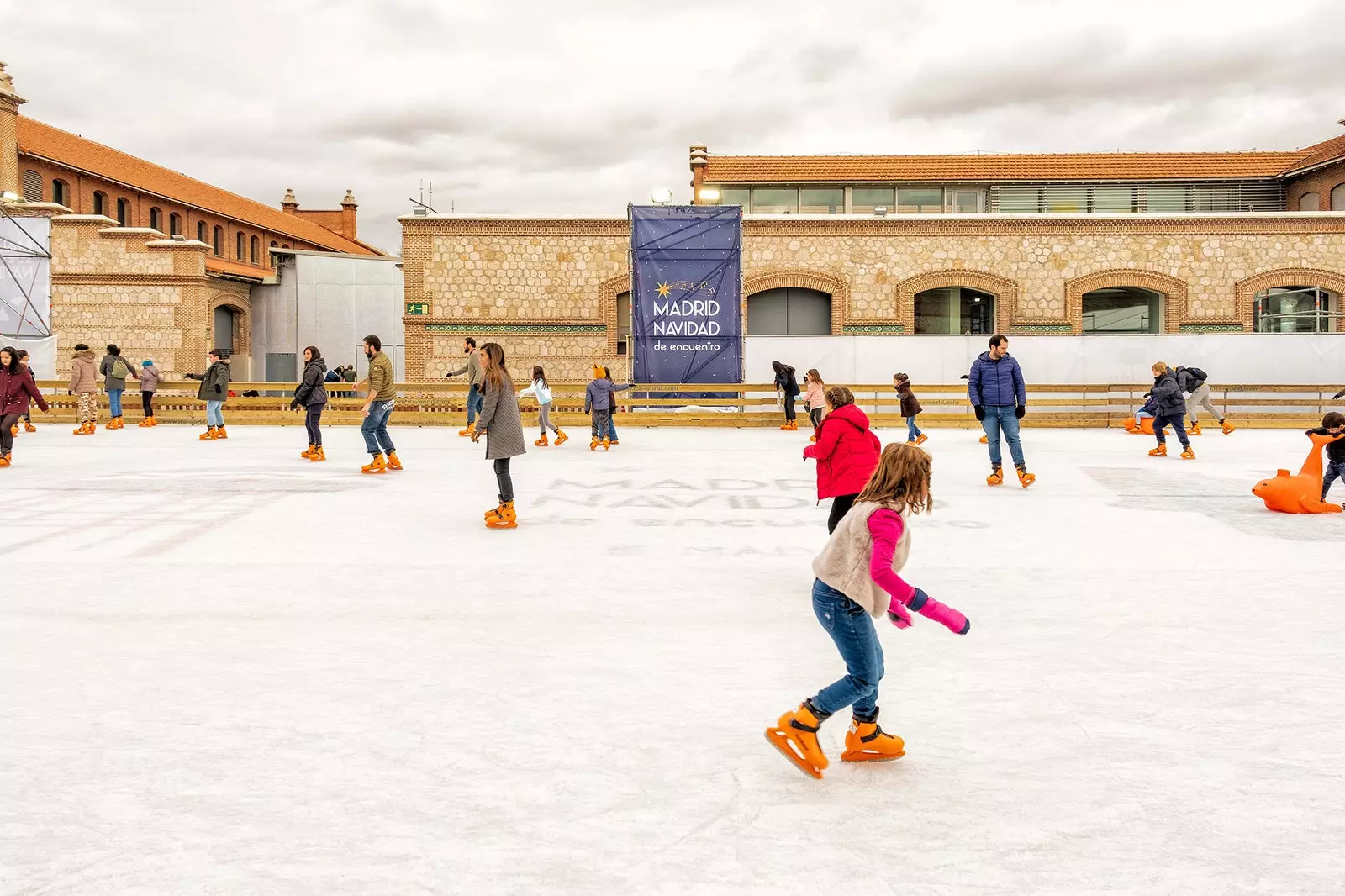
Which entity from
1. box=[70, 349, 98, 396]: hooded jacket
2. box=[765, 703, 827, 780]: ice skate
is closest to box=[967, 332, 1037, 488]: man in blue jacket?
box=[765, 703, 827, 780]: ice skate

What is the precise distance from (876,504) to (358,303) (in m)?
35.8

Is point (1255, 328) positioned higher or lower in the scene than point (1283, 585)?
higher

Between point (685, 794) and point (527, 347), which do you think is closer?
point (685, 794)

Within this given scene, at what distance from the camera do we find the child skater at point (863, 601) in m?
3.72

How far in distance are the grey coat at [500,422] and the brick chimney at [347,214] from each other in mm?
64051

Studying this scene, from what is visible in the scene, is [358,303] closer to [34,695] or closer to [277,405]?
[277,405]

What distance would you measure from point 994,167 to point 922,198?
2742 millimetres

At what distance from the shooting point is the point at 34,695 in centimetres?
459

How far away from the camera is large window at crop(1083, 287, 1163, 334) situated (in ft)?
95.1

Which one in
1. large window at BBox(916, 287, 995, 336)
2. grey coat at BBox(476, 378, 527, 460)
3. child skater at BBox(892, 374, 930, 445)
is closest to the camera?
grey coat at BBox(476, 378, 527, 460)

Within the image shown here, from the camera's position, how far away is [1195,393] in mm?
20344

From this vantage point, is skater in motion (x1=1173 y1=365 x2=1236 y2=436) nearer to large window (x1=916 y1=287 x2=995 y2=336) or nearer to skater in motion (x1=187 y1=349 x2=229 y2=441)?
large window (x1=916 y1=287 x2=995 y2=336)

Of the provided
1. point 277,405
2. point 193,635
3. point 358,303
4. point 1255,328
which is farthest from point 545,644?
point 358,303

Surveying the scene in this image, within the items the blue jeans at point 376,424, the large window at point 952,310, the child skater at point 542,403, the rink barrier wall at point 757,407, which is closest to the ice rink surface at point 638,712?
the blue jeans at point 376,424
